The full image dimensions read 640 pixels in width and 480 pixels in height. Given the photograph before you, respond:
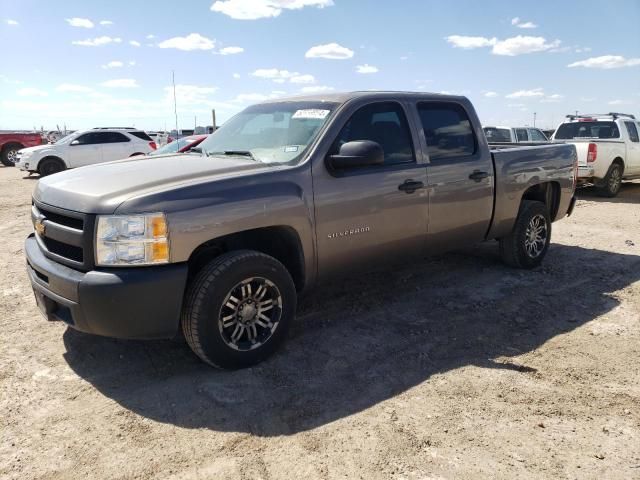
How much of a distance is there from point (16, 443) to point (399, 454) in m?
2.07

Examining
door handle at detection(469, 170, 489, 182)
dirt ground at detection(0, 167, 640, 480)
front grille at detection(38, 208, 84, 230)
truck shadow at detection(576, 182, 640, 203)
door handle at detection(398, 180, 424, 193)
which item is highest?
door handle at detection(469, 170, 489, 182)

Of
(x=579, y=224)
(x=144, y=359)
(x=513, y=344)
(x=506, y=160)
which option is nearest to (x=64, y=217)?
(x=144, y=359)

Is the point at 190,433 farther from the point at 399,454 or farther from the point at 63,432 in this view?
the point at 399,454

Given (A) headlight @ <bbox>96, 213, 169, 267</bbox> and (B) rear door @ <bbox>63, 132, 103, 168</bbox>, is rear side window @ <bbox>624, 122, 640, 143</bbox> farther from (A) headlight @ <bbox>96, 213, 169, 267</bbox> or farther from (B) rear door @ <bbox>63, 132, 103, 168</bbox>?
(B) rear door @ <bbox>63, 132, 103, 168</bbox>

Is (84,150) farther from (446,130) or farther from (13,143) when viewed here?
(446,130)

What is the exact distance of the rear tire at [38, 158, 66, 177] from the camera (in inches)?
684

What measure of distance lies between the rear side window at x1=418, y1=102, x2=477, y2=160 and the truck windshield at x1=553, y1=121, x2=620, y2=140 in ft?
30.5

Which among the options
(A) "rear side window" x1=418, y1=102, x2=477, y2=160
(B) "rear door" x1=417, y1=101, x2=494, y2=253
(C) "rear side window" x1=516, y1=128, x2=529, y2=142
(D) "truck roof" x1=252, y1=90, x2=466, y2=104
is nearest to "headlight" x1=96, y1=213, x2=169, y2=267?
(D) "truck roof" x1=252, y1=90, x2=466, y2=104

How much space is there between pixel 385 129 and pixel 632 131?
37.6ft

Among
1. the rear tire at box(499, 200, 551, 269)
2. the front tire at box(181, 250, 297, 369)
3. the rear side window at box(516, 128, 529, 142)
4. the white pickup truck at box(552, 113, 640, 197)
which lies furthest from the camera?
the rear side window at box(516, 128, 529, 142)

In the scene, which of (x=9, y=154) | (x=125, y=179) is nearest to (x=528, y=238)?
(x=125, y=179)

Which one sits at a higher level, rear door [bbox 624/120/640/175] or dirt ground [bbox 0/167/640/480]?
rear door [bbox 624/120/640/175]

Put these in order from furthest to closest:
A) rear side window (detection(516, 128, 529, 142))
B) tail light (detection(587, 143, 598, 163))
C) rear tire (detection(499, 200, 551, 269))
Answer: rear side window (detection(516, 128, 529, 142))
tail light (detection(587, 143, 598, 163))
rear tire (detection(499, 200, 551, 269))

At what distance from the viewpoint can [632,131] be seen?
13.2 meters
